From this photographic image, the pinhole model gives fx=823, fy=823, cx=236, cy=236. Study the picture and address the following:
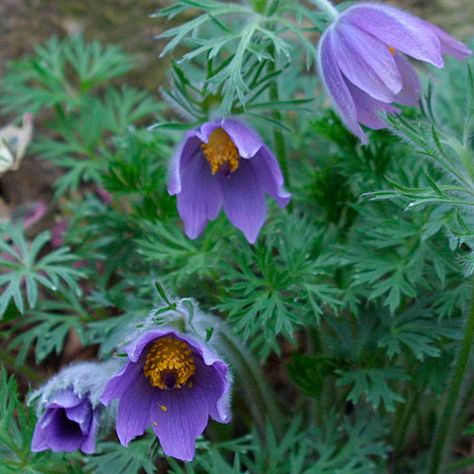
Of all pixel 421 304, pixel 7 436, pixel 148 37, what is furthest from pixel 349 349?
pixel 148 37

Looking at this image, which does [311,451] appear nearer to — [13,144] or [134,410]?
[134,410]

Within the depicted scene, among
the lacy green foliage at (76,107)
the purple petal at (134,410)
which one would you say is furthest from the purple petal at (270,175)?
the lacy green foliage at (76,107)

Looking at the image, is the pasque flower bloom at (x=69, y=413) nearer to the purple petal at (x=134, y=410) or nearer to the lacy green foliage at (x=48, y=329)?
the purple petal at (x=134, y=410)

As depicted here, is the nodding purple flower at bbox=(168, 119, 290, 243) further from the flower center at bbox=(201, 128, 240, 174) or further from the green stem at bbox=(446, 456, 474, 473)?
the green stem at bbox=(446, 456, 474, 473)

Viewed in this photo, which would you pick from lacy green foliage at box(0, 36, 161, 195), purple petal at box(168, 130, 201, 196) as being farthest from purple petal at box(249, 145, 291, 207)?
lacy green foliage at box(0, 36, 161, 195)

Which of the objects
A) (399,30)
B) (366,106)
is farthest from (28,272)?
(399,30)

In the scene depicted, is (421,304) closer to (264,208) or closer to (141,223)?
(264,208)
